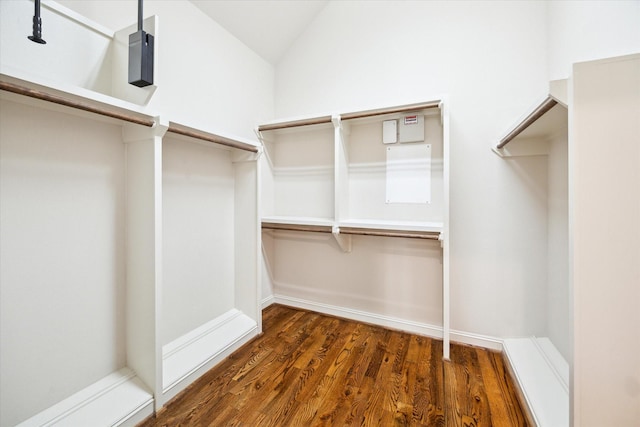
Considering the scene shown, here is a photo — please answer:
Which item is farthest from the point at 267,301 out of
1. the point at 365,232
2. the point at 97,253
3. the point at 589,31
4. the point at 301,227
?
the point at 589,31

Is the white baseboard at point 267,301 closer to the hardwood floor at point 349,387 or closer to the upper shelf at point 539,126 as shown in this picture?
the hardwood floor at point 349,387

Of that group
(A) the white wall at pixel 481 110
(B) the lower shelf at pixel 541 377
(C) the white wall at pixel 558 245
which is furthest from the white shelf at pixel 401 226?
(B) the lower shelf at pixel 541 377

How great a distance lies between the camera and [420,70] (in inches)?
80.9

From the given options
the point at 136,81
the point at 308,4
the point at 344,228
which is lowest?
the point at 344,228

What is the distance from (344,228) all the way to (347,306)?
0.77 m

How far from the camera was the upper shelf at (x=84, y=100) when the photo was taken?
34.9 inches

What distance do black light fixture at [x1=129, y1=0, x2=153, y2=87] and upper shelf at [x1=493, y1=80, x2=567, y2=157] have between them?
1.53 metres

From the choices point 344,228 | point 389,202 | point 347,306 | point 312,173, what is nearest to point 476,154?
point 389,202

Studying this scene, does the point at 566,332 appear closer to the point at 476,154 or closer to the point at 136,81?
the point at 476,154

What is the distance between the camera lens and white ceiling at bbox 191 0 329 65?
1964 millimetres

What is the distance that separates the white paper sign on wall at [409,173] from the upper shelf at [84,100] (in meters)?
1.42

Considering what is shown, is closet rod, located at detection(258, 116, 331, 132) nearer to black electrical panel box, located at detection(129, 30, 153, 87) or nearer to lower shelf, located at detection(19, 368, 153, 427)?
black electrical panel box, located at detection(129, 30, 153, 87)

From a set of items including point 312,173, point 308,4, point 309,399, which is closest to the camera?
point 309,399

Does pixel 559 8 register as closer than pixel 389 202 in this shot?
Yes
